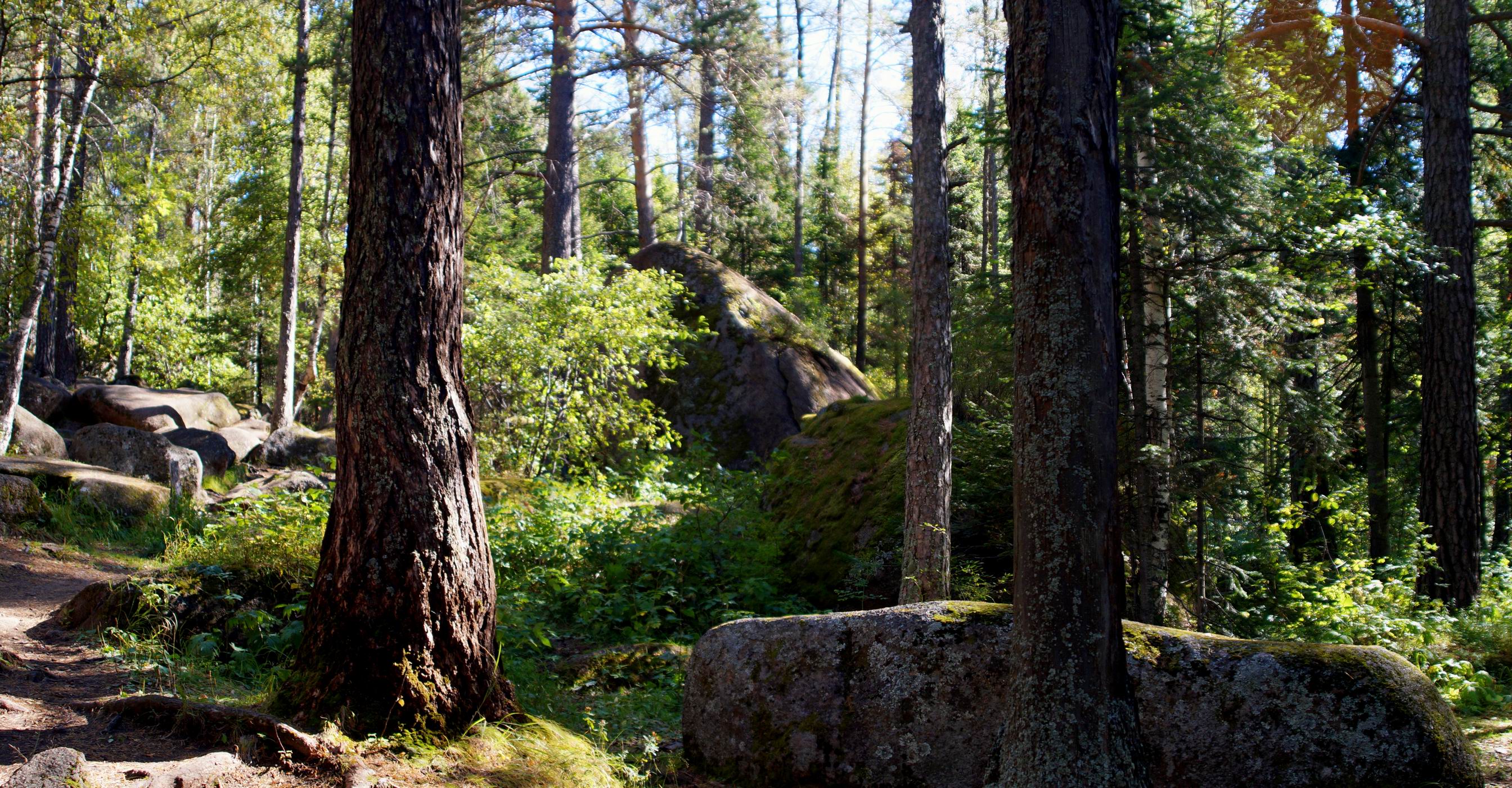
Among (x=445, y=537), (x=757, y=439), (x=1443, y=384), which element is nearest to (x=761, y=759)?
(x=445, y=537)

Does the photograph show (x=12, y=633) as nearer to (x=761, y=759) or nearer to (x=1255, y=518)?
(x=761, y=759)

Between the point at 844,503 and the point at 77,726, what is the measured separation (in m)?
6.25

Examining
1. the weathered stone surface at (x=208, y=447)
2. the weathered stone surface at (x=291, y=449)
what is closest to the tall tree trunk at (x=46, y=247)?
the weathered stone surface at (x=208, y=447)

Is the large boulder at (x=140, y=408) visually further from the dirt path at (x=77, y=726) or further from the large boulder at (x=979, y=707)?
the large boulder at (x=979, y=707)

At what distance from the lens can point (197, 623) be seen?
5371 millimetres

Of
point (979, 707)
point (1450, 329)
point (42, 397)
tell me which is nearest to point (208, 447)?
point (42, 397)

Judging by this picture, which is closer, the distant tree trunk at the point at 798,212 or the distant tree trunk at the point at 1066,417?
the distant tree trunk at the point at 1066,417

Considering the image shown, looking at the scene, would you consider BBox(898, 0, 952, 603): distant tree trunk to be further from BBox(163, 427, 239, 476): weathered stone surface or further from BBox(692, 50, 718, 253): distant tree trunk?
BBox(163, 427, 239, 476): weathered stone surface

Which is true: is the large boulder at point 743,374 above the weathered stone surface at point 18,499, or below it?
above

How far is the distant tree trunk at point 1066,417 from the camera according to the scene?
2859 millimetres

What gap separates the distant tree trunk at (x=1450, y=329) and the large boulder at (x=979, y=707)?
6456mm

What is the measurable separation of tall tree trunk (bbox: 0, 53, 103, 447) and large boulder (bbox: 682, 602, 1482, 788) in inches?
413

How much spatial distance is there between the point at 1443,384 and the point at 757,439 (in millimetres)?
8965

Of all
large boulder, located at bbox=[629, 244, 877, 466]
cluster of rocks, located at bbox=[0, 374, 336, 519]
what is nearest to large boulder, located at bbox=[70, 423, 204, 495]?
cluster of rocks, located at bbox=[0, 374, 336, 519]
